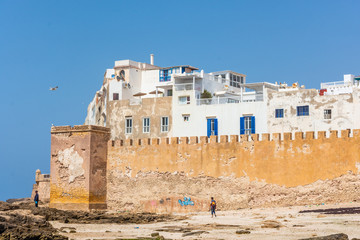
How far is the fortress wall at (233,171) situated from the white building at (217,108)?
7216 millimetres

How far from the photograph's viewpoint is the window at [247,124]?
37594 mm

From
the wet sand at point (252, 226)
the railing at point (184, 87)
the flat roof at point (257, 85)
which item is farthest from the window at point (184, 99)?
the wet sand at point (252, 226)

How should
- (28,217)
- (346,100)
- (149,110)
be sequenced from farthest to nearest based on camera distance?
(149,110) < (346,100) < (28,217)

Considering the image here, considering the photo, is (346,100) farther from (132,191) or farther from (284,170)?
(132,191)

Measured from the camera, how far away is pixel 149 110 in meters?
40.6

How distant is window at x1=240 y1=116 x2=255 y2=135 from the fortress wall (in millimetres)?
7339

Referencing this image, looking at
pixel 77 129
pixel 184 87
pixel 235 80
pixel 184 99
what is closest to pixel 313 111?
pixel 184 99

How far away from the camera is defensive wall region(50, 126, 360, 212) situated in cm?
2741

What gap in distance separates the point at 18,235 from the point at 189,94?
22911 millimetres

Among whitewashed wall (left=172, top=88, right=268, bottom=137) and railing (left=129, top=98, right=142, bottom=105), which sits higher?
railing (left=129, top=98, right=142, bottom=105)

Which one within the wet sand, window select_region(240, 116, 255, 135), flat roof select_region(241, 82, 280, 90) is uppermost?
flat roof select_region(241, 82, 280, 90)

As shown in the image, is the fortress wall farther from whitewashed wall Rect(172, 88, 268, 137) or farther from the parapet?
whitewashed wall Rect(172, 88, 268, 137)

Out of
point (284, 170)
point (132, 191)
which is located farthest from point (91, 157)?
point (284, 170)

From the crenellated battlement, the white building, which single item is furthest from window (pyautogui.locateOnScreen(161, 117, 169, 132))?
the crenellated battlement
